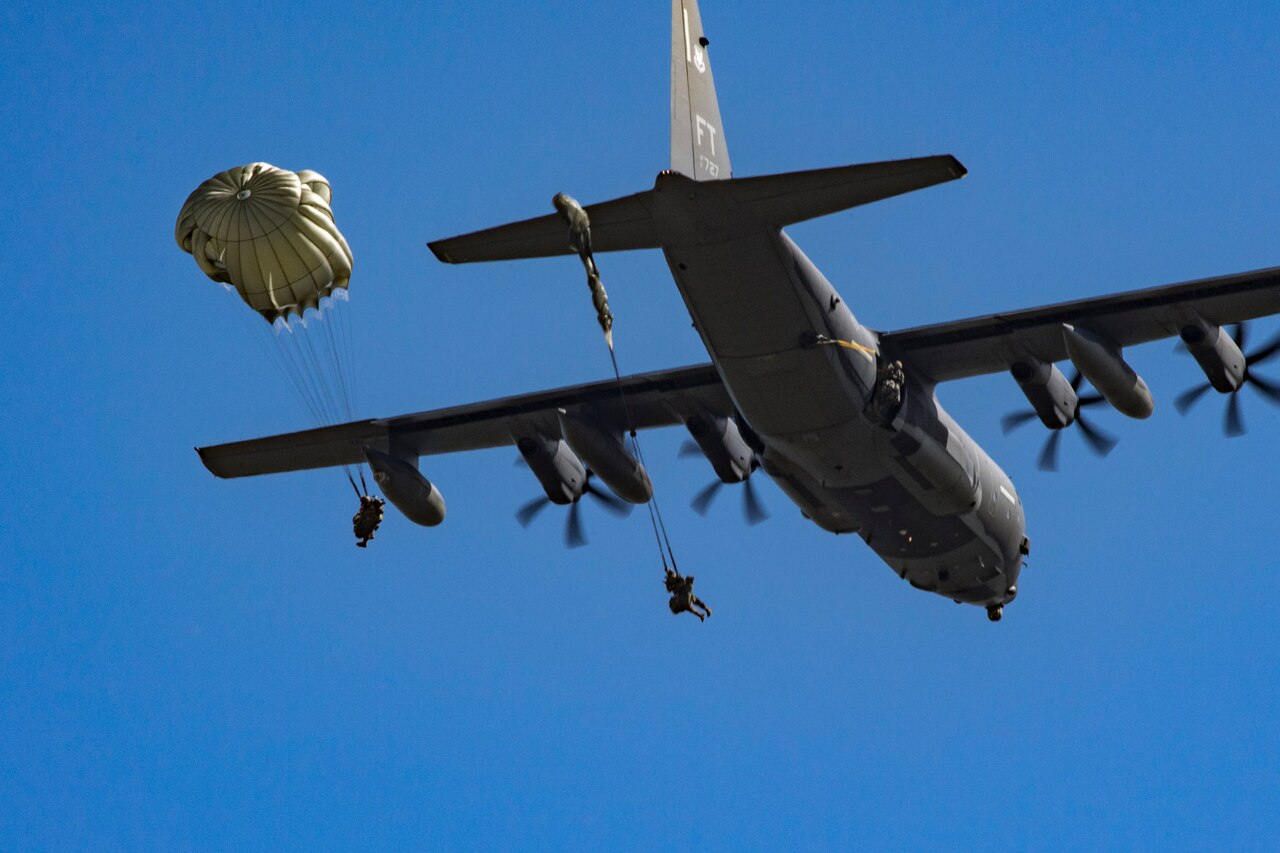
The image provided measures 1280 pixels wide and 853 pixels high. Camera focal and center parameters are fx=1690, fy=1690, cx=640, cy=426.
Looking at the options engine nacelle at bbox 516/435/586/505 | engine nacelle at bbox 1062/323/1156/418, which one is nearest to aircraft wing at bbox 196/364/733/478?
engine nacelle at bbox 516/435/586/505

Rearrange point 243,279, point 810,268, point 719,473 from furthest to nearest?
1. point 719,473
2. point 243,279
3. point 810,268

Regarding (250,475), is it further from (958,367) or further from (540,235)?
(958,367)

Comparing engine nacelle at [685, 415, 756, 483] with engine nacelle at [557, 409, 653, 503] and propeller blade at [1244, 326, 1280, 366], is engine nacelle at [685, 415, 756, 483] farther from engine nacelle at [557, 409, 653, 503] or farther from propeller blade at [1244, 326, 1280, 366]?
propeller blade at [1244, 326, 1280, 366]

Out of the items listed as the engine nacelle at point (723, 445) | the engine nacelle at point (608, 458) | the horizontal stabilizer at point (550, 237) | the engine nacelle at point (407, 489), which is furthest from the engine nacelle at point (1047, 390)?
the engine nacelle at point (407, 489)

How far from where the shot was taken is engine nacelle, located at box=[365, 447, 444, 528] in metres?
32.2

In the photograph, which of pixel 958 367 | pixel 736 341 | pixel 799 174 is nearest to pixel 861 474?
pixel 958 367

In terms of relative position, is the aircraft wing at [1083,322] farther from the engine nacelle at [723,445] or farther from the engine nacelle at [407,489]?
the engine nacelle at [407,489]

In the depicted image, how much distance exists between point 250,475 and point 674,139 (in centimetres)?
1309

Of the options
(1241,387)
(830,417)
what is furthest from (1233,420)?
(830,417)

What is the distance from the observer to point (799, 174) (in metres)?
23.8

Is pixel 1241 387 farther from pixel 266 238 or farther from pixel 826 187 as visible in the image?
pixel 266 238

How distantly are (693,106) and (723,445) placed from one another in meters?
7.60

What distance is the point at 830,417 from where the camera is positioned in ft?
90.8

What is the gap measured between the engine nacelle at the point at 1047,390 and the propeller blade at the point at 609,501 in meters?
7.51
